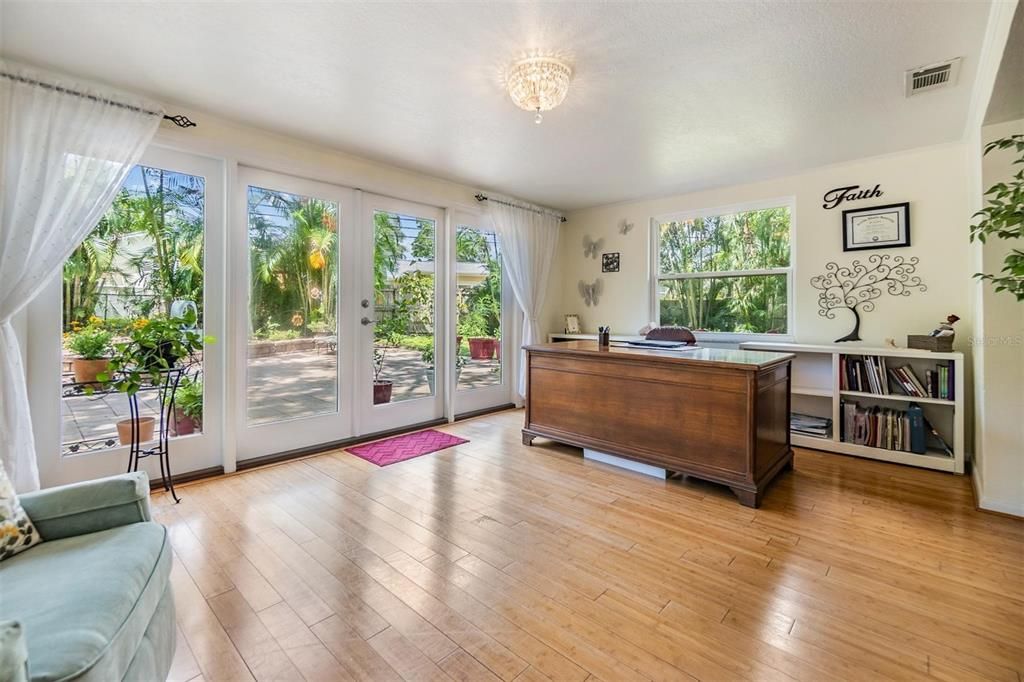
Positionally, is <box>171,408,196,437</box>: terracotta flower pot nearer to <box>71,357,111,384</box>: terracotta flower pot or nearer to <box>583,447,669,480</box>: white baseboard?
<box>71,357,111,384</box>: terracotta flower pot

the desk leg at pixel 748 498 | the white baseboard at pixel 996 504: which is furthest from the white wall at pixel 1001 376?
the desk leg at pixel 748 498

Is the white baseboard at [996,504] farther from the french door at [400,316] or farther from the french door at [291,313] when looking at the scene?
the french door at [291,313]

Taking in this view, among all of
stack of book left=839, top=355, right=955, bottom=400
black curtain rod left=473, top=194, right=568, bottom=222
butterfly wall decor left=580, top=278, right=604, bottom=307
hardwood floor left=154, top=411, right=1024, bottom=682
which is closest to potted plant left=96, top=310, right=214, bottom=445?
hardwood floor left=154, top=411, right=1024, bottom=682

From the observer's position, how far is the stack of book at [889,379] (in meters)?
3.08

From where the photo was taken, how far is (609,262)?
16.8ft

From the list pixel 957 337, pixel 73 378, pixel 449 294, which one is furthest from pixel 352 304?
pixel 957 337

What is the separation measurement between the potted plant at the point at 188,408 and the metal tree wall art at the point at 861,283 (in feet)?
15.8

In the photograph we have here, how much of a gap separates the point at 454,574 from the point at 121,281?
8.39 feet

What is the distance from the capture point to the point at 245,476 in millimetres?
2965

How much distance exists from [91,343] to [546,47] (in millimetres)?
2911

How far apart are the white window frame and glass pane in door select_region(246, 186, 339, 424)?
3.19m

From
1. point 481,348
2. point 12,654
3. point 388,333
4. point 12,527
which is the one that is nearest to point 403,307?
point 388,333

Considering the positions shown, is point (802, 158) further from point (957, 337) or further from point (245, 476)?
point (245, 476)

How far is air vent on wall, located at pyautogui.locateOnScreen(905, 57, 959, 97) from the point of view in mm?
2213
